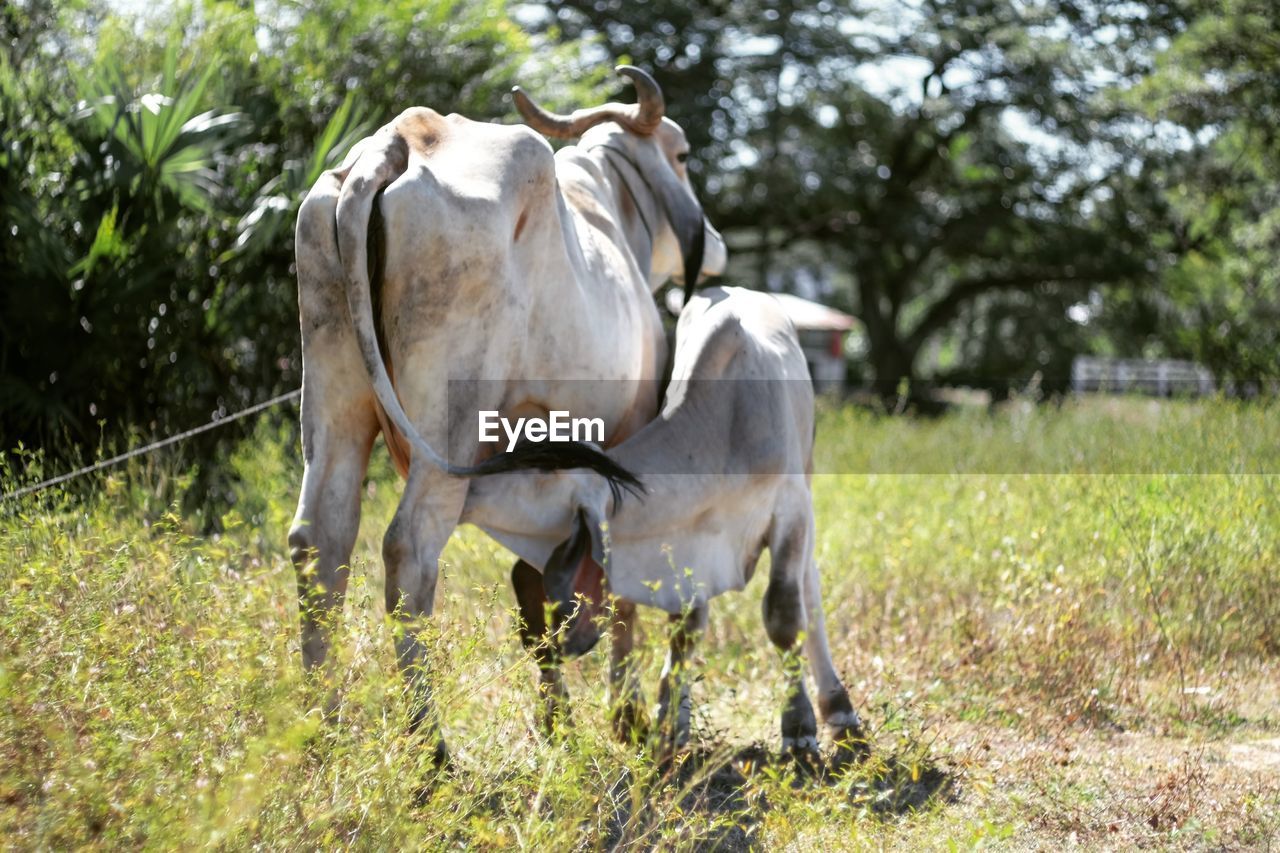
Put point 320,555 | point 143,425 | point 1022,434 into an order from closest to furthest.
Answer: point 320,555 → point 143,425 → point 1022,434

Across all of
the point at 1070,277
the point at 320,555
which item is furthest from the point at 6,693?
the point at 1070,277

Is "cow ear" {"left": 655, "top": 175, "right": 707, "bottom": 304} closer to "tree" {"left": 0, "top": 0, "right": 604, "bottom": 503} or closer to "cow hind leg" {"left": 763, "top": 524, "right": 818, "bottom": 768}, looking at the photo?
"cow hind leg" {"left": 763, "top": 524, "right": 818, "bottom": 768}

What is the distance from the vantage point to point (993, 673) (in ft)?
19.1

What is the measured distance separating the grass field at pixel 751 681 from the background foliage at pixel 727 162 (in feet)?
3.31

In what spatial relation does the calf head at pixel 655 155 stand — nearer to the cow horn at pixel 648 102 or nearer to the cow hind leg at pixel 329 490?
the cow horn at pixel 648 102

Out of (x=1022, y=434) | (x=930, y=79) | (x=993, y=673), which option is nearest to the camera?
(x=993, y=673)

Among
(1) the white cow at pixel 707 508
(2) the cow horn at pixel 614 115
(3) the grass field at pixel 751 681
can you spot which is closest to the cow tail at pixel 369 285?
(1) the white cow at pixel 707 508

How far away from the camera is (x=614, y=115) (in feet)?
18.4

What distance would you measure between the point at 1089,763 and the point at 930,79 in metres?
20.5

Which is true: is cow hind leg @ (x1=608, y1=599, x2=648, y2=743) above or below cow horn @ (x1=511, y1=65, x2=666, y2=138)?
below

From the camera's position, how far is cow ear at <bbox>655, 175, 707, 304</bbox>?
5582 millimetres

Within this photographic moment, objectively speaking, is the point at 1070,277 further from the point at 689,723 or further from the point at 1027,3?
the point at 689,723

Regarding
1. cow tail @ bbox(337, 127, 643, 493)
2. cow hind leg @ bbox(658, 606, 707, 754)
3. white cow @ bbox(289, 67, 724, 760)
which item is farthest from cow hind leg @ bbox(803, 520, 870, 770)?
cow tail @ bbox(337, 127, 643, 493)

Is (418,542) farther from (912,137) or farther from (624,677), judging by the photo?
(912,137)
